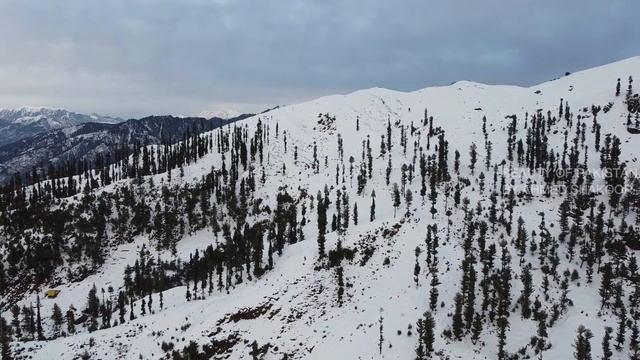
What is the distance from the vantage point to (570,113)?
188625 millimetres

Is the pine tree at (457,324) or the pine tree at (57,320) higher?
the pine tree at (457,324)

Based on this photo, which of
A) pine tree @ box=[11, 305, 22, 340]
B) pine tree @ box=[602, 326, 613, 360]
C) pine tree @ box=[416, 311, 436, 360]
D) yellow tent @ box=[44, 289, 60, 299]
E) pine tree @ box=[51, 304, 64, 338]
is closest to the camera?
pine tree @ box=[416, 311, 436, 360]

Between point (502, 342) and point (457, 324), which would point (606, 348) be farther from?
point (457, 324)

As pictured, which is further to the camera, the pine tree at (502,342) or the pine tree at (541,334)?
the pine tree at (541,334)

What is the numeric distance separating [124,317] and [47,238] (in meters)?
64.9

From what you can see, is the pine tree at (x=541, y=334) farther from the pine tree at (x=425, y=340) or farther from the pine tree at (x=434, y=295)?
the pine tree at (x=425, y=340)

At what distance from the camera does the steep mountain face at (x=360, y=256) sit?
74375mm

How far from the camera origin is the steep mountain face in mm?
74375

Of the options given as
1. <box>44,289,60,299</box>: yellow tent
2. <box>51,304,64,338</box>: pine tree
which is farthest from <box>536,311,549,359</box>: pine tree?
<box>44,289,60,299</box>: yellow tent

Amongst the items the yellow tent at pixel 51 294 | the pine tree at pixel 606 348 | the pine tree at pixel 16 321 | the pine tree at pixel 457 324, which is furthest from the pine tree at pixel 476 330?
the yellow tent at pixel 51 294

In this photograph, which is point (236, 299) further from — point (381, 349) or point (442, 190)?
point (442, 190)

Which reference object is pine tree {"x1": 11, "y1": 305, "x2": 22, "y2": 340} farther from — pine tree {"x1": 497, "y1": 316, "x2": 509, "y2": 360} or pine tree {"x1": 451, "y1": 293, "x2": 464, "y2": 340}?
pine tree {"x1": 497, "y1": 316, "x2": 509, "y2": 360}

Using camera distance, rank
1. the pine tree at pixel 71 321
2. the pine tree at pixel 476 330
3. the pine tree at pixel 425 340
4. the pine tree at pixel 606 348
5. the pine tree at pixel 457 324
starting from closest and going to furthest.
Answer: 1. the pine tree at pixel 425 340
2. the pine tree at pixel 606 348
3. the pine tree at pixel 476 330
4. the pine tree at pixel 457 324
5. the pine tree at pixel 71 321

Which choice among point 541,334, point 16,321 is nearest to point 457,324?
point 541,334
